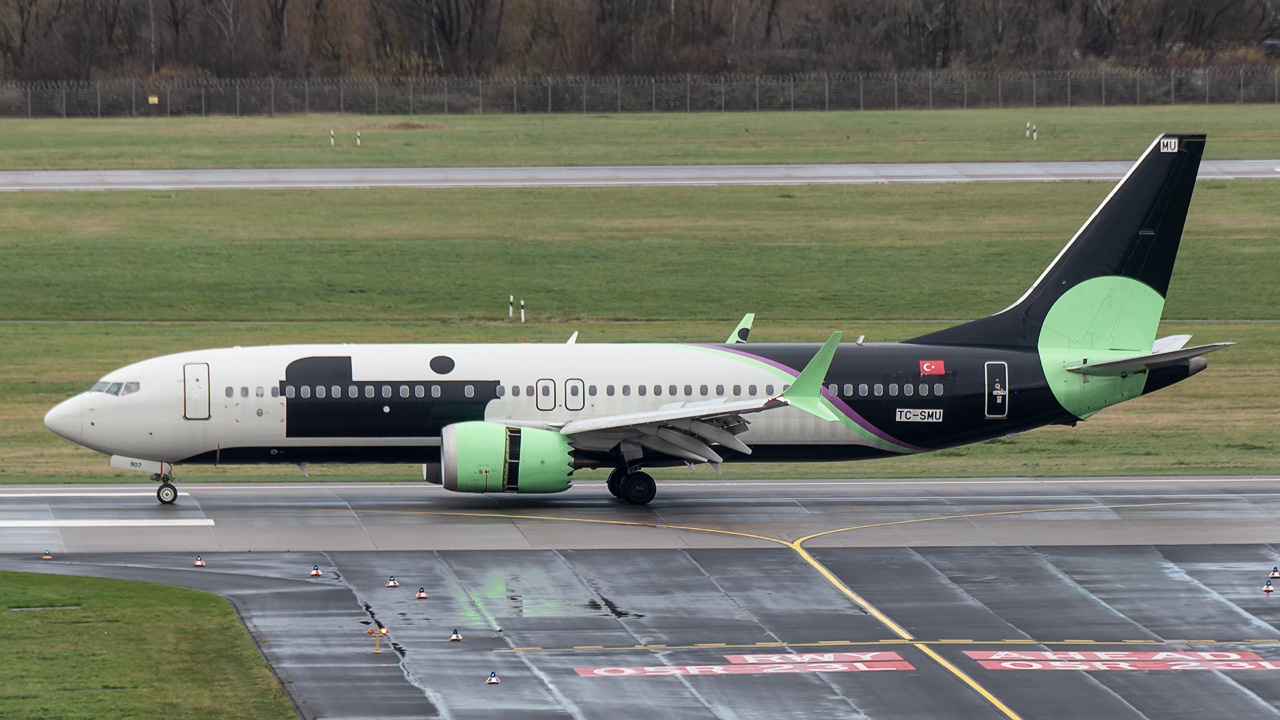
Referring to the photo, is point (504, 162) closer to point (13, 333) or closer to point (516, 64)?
point (13, 333)

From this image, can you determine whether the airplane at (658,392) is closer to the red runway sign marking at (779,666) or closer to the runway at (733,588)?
the runway at (733,588)

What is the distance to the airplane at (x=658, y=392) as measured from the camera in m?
38.6

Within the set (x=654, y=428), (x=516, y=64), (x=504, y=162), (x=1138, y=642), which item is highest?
(x=516, y=64)

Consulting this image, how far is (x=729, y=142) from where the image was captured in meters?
104

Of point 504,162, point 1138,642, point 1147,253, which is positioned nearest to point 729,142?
point 504,162

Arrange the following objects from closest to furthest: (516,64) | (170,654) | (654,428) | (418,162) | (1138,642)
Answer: (170,654) < (1138,642) < (654,428) < (418,162) < (516,64)

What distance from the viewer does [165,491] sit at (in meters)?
39.6

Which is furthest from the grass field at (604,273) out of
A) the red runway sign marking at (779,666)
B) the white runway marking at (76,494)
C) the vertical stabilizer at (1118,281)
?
the red runway sign marking at (779,666)

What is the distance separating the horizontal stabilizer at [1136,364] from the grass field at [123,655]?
888 inches

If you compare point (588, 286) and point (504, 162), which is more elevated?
point (504, 162)

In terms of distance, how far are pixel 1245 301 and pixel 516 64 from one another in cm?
8473

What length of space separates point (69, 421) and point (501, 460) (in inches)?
433

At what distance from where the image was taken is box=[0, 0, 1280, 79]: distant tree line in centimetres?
14050

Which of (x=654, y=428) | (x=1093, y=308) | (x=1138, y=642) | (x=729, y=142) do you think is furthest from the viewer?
(x=729, y=142)
